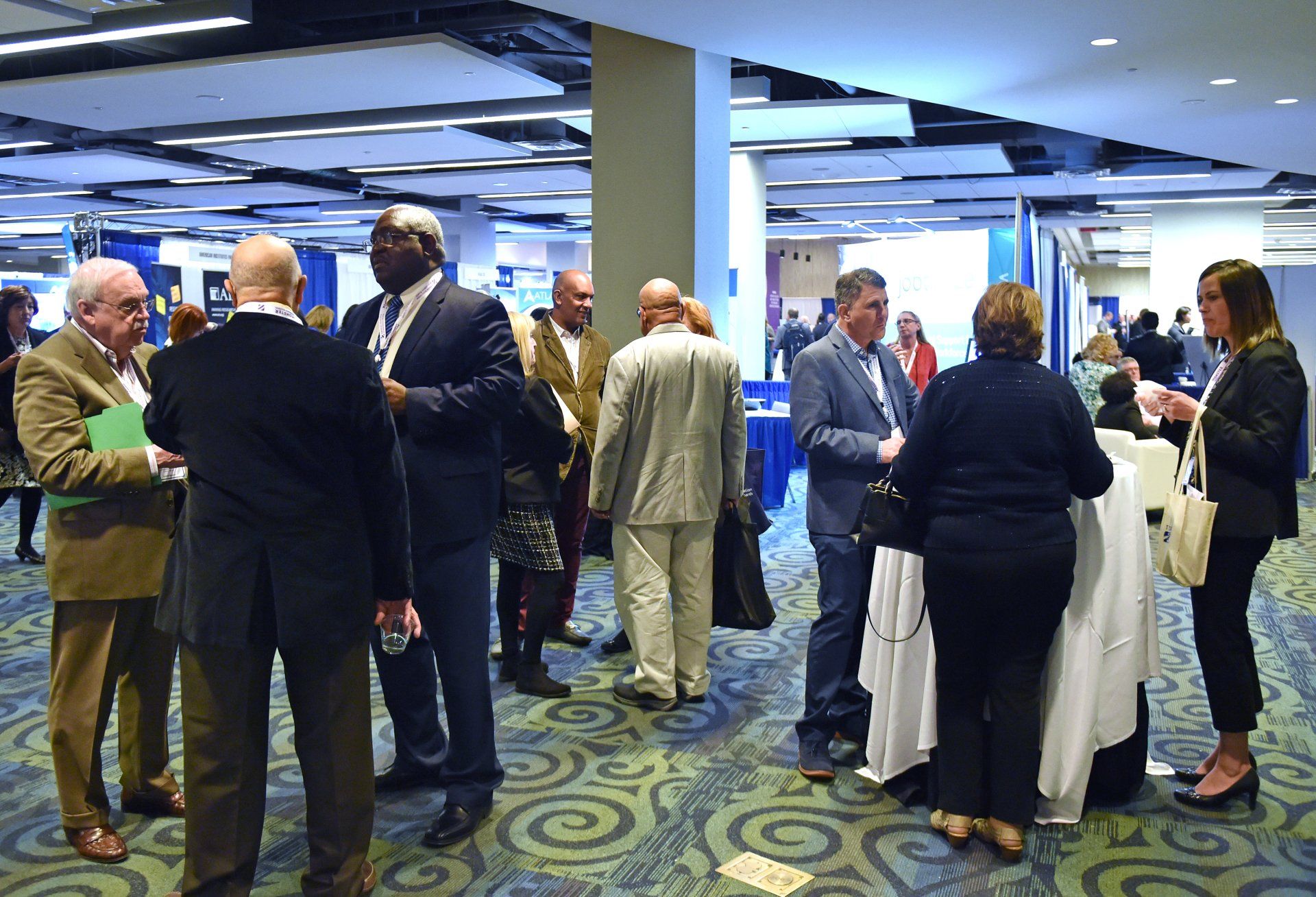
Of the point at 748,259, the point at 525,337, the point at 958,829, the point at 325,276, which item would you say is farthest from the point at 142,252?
the point at 958,829

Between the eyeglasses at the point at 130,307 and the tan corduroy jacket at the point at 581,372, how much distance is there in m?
2.03

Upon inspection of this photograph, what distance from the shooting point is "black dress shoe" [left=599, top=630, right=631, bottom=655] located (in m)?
4.40

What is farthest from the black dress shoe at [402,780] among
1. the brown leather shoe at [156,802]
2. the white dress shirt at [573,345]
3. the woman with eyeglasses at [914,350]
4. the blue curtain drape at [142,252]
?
the blue curtain drape at [142,252]

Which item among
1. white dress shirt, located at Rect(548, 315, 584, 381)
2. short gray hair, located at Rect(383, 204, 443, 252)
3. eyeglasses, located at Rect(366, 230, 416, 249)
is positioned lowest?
white dress shirt, located at Rect(548, 315, 584, 381)

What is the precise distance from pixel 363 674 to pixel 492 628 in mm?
2528

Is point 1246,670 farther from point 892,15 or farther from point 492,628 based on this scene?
point 892,15

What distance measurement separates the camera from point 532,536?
3.77 meters

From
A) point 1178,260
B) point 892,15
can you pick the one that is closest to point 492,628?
point 892,15

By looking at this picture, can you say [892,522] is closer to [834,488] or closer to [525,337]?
[834,488]

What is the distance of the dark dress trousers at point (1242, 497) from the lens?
272cm

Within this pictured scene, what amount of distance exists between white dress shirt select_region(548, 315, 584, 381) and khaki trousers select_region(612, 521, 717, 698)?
42.3 inches

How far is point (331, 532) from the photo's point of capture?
6.87 ft

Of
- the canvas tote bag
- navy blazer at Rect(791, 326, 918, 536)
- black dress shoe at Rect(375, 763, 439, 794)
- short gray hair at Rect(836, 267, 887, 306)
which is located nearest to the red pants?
black dress shoe at Rect(375, 763, 439, 794)

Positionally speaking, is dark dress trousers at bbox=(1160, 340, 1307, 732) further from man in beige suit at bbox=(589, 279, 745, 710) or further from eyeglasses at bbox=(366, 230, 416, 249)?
eyeglasses at bbox=(366, 230, 416, 249)
